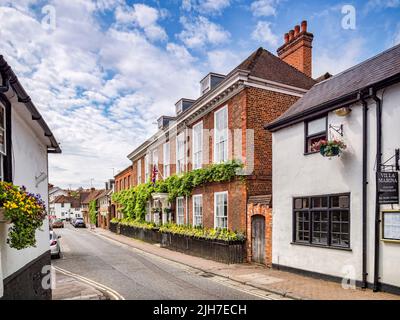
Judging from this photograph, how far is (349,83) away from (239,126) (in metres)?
5.47

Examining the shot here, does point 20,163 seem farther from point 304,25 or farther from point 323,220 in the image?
point 304,25

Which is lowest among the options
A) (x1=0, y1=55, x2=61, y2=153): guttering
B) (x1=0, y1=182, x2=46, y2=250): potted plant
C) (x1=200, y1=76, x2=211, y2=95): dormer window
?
(x1=0, y1=182, x2=46, y2=250): potted plant

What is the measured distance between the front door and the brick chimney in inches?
396

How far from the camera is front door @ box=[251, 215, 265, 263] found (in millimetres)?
13516

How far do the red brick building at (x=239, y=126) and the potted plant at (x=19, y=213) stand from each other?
10206 mm

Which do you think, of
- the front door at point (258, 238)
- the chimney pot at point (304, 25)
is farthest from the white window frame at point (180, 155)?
the chimney pot at point (304, 25)

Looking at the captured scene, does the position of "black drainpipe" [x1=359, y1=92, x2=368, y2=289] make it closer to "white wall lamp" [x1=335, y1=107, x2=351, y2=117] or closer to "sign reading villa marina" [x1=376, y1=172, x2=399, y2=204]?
"white wall lamp" [x1=335, y1=107, x2=351, y2=117]

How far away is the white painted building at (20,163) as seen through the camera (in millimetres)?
5090

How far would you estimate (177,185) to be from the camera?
20953mm

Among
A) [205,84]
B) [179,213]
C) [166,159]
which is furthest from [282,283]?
[166,159]

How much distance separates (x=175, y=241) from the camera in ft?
63.8

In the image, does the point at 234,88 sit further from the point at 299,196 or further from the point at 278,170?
the point at 299,196

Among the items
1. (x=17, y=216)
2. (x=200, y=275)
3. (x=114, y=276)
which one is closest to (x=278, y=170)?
(x=200, y=275)

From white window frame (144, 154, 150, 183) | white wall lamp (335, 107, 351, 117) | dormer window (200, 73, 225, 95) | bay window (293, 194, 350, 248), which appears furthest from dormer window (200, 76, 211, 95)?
white wall lamp (335, 107, 351, 117)
